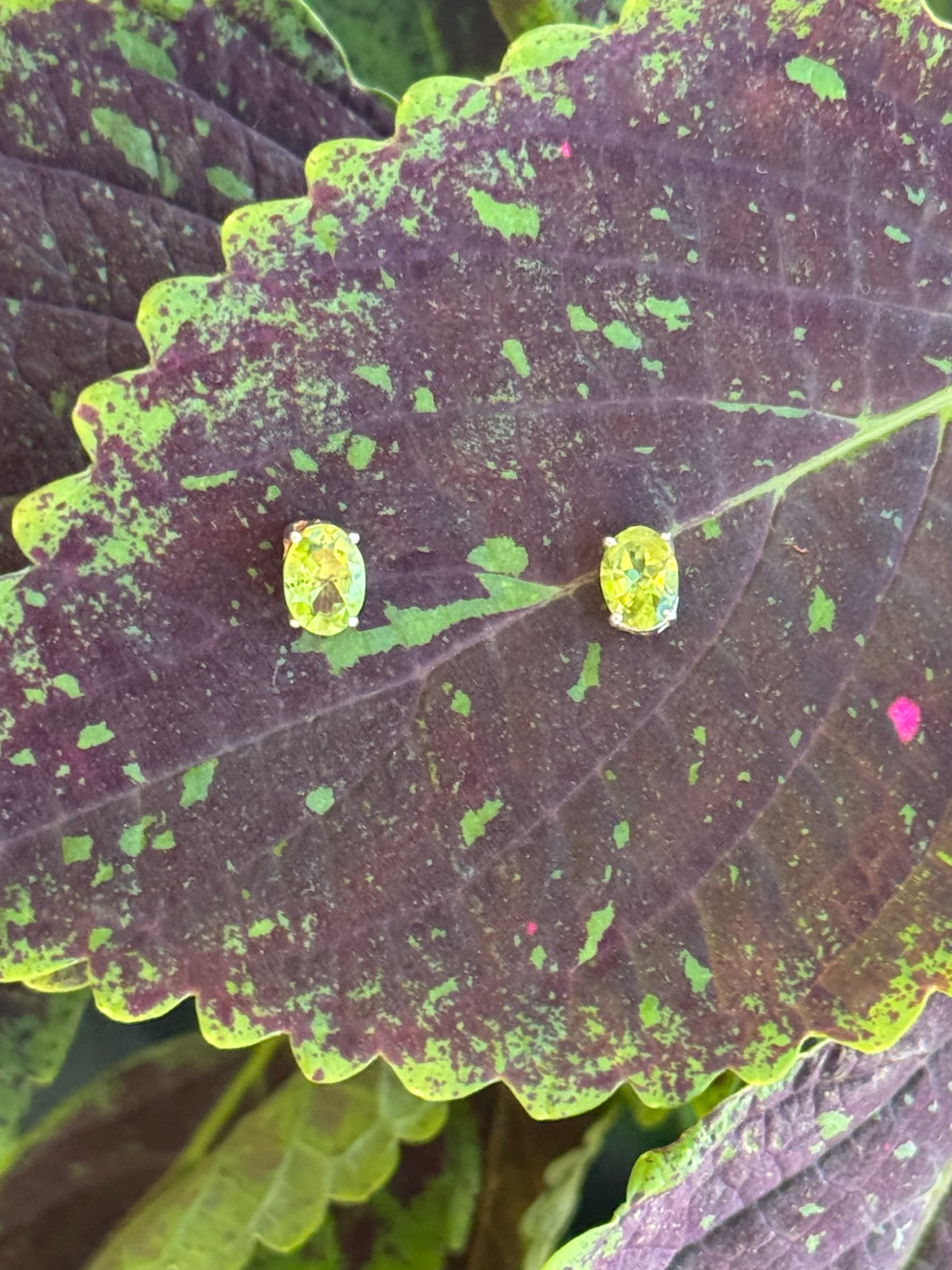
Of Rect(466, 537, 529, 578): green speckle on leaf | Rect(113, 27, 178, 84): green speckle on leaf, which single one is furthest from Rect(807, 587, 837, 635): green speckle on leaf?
Rect(113, 27, 178, 84): green speckle on leaf

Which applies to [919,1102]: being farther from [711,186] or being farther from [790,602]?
[711,186]

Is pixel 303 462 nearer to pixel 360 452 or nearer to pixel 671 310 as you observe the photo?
pixel 360 452

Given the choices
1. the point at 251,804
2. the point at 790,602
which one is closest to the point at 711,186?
the point at 790,602

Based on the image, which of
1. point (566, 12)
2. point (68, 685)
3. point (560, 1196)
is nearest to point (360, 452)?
point (68, 685)

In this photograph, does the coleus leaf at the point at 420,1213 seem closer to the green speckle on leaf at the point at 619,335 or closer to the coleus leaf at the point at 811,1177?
the coleus leaf at the point at 811,1177

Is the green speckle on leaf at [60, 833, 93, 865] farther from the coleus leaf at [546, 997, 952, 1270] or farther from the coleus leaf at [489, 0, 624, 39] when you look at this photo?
the coleus leaf at [489, 0, 624, 39]

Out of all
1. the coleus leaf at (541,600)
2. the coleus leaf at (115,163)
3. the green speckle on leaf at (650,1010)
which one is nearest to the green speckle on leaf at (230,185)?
the coleus leaf at (115,163)
